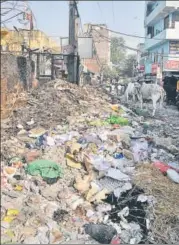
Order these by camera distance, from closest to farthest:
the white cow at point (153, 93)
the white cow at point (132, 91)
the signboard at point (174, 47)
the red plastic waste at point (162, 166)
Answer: the red plastic waste at point (162, 166), the white cow at point (153, 93), the white cow at point (132, 91), the signboard at point (174, 47)

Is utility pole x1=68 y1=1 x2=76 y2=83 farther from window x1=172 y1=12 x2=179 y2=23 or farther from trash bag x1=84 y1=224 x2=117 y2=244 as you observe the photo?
window x1=172 y1=12 x2=179 y2=23

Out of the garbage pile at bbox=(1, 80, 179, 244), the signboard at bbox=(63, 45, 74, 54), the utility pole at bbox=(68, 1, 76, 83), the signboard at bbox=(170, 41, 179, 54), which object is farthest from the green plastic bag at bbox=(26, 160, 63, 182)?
the signboard at bbox=(170, 41, 179, 54)

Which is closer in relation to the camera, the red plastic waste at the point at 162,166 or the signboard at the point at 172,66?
the red plastic waste at the point at 162,166

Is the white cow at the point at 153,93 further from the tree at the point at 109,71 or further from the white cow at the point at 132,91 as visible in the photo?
the tree at the point at 109,71

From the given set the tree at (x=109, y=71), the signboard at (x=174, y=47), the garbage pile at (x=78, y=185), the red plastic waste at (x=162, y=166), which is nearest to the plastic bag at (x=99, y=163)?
the garbage pile at (x=78, y=185)

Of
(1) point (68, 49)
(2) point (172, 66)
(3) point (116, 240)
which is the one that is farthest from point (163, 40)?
(3) point (116, 240)

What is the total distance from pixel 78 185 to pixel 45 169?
1.57 ft

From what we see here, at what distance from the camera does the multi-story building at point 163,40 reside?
20.4 m

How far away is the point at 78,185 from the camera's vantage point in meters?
5.30

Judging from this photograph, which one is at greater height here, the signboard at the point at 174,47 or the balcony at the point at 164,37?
the balcony at the point at 164,37

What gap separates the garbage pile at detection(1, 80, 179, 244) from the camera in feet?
14.5

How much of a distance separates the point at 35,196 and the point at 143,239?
1340 mm

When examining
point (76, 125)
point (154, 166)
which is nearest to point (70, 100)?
point (76, 125)

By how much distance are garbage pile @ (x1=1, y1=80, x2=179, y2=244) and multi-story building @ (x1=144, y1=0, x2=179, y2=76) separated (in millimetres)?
11529
